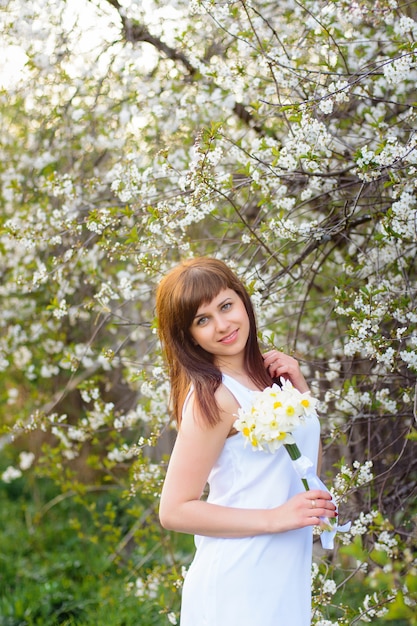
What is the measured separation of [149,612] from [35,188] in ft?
7.53

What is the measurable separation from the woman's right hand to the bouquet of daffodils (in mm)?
61

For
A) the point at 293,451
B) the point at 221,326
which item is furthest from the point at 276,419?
the point at 221,326

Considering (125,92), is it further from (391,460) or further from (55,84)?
(391,460)

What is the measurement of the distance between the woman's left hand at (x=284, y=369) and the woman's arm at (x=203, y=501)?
288mm

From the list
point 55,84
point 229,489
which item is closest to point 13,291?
point 55,84

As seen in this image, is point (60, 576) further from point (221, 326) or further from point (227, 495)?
point (221, 326)

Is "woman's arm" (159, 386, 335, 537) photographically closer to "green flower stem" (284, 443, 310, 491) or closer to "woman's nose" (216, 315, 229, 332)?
"green flower stem" (284, 443, 310, 491)

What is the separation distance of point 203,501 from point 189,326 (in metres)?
0.44

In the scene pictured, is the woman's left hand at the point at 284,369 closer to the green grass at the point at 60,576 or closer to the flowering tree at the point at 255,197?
the flowering tree at the point at 255,197

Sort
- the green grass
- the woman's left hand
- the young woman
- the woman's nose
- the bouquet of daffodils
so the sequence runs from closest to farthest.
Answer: the bouquet of daffodils < the young woman < the woman's nose < the woman's left hand < the green grass

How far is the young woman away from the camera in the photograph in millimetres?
1763

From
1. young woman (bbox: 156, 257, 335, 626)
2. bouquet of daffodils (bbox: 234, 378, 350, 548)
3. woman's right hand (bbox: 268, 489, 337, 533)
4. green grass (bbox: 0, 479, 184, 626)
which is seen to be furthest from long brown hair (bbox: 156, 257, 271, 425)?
green grass (bbox: 0, 479, 184, 626)

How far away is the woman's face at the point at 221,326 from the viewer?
6.30 ft

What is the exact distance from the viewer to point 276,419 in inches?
65.1
